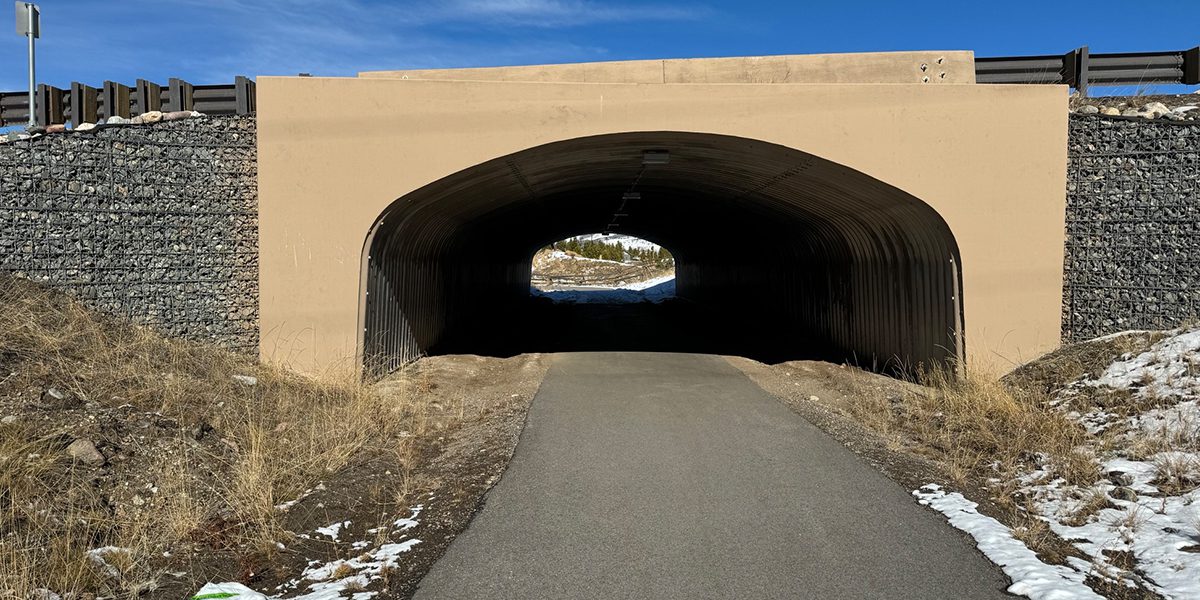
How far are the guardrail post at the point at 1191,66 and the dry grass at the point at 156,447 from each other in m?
11.8

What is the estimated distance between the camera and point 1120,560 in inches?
178

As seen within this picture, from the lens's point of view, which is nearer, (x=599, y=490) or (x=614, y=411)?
(x=599, y=490)

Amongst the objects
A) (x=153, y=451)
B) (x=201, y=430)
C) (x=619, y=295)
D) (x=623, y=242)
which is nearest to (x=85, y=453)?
(x=153, y=451)

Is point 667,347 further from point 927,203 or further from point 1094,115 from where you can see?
point 1094,115

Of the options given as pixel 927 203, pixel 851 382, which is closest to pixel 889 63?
pixel 927 203

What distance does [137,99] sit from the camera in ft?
36.5

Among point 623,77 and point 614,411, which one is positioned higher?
point 623,77

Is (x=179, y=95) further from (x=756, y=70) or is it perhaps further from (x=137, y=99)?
(x=756, y=70)

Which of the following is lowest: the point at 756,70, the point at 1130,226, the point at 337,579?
the point at 337,579

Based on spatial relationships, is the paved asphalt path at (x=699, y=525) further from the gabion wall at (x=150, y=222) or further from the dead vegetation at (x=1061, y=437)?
the gabion wall at (x=150, y=222)

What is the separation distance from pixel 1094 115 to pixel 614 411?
6.89m

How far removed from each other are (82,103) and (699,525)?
11.1 meters

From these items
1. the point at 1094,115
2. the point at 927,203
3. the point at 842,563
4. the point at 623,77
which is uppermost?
the point at 623,77

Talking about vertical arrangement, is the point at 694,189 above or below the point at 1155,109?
below
